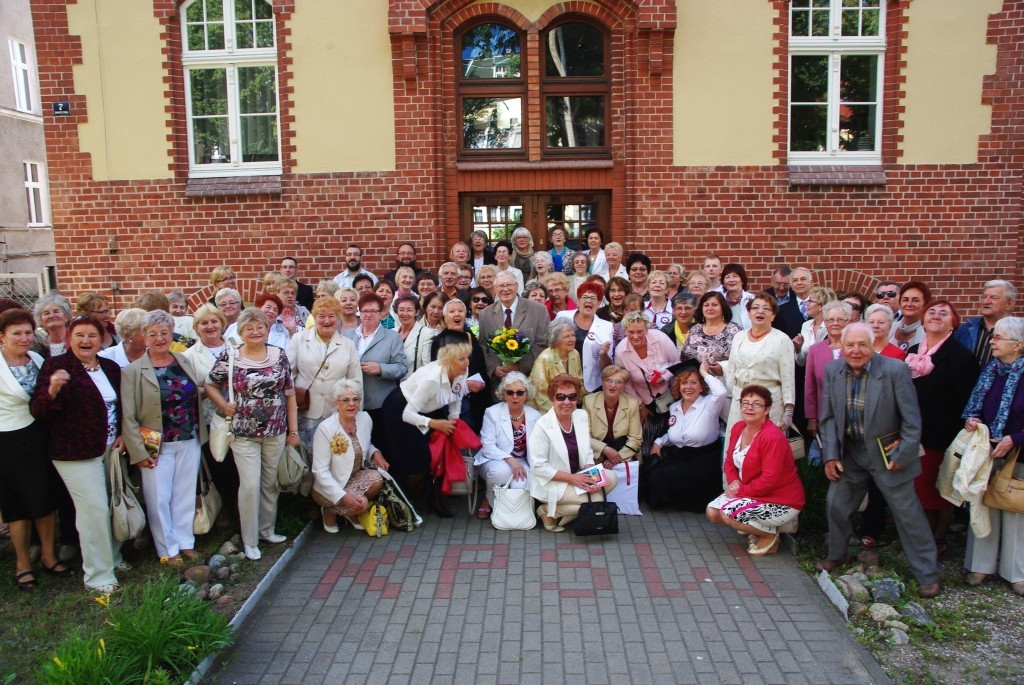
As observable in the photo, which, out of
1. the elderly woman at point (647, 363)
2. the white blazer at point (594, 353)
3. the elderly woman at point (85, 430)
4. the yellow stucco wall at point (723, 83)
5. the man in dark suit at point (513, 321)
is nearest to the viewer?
the elderly woman at point (85, 430)

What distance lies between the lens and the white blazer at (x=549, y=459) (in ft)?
21.3

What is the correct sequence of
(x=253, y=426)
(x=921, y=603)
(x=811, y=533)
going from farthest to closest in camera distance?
(x=811, y=533) → (x=253, y=426) → (x=921, y=603)

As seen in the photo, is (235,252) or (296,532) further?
(235,252)

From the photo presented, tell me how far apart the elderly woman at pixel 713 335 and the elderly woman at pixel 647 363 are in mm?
208

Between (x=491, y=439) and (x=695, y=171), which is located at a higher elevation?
(x=695, y=171)

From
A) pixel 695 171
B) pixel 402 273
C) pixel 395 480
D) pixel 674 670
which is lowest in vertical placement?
pixel 674 670

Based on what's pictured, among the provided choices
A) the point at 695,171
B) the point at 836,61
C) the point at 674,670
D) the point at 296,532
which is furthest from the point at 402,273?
the point at 836,61

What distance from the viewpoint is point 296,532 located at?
6.59 meters

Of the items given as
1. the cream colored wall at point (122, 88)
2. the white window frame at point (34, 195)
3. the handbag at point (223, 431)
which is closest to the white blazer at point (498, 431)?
the handbag at point (223, 431)

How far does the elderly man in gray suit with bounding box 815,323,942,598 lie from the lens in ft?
17.9

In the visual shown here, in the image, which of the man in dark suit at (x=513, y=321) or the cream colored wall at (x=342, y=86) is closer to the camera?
the man in dark suit at (x=513, y=321)

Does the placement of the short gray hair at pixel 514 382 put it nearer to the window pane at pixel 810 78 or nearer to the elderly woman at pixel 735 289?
the elderly woman at pixel 735 289

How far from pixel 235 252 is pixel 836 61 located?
8.14m

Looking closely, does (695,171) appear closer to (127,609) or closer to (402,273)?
(402,273)
